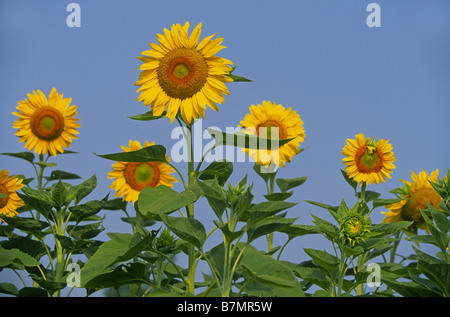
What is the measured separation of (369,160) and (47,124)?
6.97ft

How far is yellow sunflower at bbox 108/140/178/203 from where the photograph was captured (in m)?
3.22

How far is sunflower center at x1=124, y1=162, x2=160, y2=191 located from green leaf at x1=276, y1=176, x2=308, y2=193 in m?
0.78

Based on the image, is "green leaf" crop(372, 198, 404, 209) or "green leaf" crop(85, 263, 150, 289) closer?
"green leaf" crop(85, 263, 150, 289)

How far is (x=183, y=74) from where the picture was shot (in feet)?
7.76

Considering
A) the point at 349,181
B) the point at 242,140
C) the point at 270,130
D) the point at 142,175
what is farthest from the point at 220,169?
the point at 349,181

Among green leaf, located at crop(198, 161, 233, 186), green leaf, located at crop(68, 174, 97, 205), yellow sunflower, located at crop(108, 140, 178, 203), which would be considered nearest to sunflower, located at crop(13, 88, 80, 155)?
yellow sunflower, located at crop(108, 140, 178, 203)

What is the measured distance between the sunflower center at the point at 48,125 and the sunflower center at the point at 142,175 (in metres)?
0.76

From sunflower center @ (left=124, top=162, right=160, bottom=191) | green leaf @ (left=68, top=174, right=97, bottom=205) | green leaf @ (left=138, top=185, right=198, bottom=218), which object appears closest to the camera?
green leaf @ (left=138, top=185, right=198, bottom=218)

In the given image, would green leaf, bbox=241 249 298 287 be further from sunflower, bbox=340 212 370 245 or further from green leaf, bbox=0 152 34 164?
green leaf, bbox=0 152 34 164

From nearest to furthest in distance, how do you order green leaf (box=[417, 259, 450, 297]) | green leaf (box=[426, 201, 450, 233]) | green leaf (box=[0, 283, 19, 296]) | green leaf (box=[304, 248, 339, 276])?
green leaf (box=[417, 259, 450, 297]) < green leaf (box=[426, 201, 450, 233]) < green leaf (box=[304, 248, 339, 276]) < green leaf (box=[0, 283, 19, 296])

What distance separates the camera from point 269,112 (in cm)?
366
